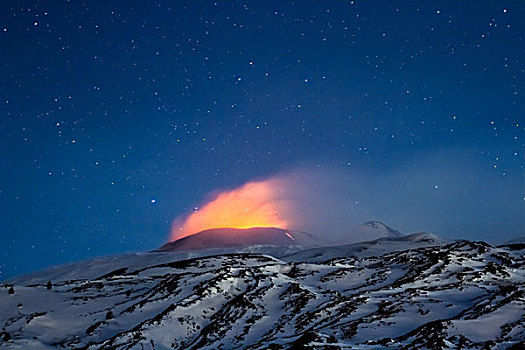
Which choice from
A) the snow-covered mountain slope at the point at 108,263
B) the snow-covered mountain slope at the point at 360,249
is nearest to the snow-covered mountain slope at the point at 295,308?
the snow-covered mountain slope at the point at 360,249

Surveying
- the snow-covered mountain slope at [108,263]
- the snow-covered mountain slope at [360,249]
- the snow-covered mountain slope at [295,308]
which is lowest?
Result: the snow-covered mountain slope at [295,308]

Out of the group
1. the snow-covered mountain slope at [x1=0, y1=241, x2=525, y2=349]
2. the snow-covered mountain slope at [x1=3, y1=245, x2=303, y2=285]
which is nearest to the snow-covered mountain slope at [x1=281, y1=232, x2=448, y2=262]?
the snow-covered mountain slope at [x1=3, y1=245, x2=303, y2=285]

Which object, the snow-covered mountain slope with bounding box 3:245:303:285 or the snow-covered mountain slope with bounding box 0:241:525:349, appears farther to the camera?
the snow-covered mountain slope with bounding box 3:245:303:285

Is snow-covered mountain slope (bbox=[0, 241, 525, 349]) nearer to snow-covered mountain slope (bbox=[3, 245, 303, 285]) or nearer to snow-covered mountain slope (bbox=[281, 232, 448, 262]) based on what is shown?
snow-covered mountain slope (bbox=[281, 232, 448, 262])

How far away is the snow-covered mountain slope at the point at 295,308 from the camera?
36.2m

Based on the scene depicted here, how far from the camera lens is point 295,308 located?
51312 mm

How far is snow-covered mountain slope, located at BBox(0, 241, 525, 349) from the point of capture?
36.2 metres

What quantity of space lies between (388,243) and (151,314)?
10929cm

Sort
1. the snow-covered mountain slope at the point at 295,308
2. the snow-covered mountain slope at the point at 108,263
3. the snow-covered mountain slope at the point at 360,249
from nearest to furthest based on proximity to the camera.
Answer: the snow-covered mountain slope at the point at 295,308 < the snow-covered mountain slope at the point at 360,249 < the snow-covered mountain slope at the point at 108,263

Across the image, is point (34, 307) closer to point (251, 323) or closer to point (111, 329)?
point (111, 329)

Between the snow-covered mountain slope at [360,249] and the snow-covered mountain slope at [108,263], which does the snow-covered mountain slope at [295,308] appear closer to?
the snow-covered mountain slope at [360,249]

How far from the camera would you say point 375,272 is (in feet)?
224

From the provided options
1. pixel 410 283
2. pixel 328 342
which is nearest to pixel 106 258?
pixel 410 283

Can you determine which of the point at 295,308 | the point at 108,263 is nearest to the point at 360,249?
the point at 108,263
